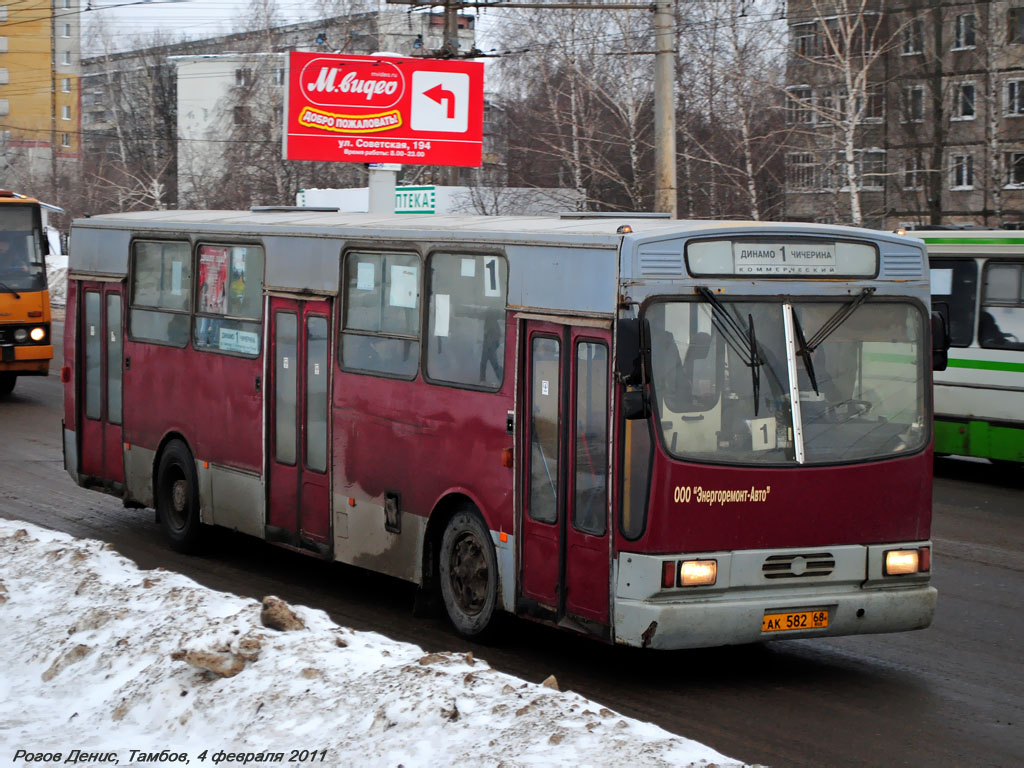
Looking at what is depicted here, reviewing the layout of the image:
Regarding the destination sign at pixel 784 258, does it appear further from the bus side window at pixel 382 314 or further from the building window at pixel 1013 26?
the building window at pixel 1013 26

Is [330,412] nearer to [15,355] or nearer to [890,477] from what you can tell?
[890,477]

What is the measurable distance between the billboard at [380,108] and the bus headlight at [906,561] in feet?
67.2

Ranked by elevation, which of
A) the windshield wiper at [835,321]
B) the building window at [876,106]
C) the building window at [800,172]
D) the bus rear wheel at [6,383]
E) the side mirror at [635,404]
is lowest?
the bus rear wheel at [6,383]

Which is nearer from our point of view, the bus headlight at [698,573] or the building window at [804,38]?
the bus headlight at [698,573]

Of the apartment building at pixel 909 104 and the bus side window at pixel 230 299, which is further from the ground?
the apartment building at pixel 909 104

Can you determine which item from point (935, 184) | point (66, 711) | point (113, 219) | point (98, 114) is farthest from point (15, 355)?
point (98, 114)

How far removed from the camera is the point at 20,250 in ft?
71.3

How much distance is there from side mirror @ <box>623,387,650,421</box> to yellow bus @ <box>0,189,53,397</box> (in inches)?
638

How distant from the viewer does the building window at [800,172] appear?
114 feet

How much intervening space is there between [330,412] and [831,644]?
375cm

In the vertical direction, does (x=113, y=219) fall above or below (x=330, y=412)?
above

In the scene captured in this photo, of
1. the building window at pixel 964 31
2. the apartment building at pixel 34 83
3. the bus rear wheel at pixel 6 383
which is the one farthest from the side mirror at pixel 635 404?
the apartment building at pixel 34 83

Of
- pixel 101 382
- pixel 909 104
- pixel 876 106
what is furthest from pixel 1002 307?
pixel 876 106

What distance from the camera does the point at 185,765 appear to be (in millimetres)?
5812
